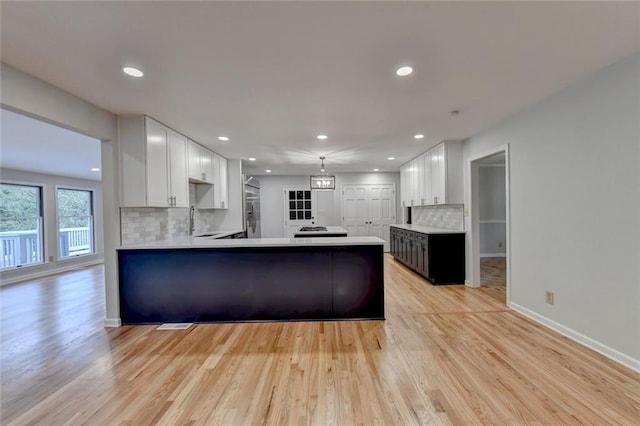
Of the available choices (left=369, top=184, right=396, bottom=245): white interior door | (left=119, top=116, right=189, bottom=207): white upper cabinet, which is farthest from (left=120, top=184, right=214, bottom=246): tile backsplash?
(left=369, top=184, right=396, bottom=245): white interior door

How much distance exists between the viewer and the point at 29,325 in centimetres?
314

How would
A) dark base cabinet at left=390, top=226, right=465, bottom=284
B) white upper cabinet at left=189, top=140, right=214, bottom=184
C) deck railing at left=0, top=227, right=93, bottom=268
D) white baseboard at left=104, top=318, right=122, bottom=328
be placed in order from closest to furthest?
white baseboard at left=104, top=318, right=122, bottom=328, white upper cabinet at left=189, top=140, right=214, bottom=184, dark base cabinet at left=390, top=226, right=465, bottom=284, deck railing at left=0, top=227, right=93, bottom=268

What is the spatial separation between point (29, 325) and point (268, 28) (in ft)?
13.7

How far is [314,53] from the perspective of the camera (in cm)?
189

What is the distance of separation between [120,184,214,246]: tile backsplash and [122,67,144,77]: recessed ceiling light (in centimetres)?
158

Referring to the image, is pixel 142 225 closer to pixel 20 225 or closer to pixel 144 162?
pixel 144 162

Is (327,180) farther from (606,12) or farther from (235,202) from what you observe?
(606,12)

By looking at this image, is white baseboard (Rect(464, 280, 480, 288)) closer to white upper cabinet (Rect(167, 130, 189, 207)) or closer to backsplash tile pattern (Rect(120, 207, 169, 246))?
white upper cabinet (Rect(167, 130, 189, 207))

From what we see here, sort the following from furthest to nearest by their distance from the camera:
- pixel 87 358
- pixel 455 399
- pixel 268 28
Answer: pixel 87 358, pixel 455 399, pixel 268 28

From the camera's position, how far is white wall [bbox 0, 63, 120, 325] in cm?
204

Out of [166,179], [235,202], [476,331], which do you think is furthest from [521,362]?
[235,202]

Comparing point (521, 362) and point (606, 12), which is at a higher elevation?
point (606, 12)

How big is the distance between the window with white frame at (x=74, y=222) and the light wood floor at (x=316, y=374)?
14.6ft

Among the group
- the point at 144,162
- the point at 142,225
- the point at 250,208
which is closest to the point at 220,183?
the point at 250,208
